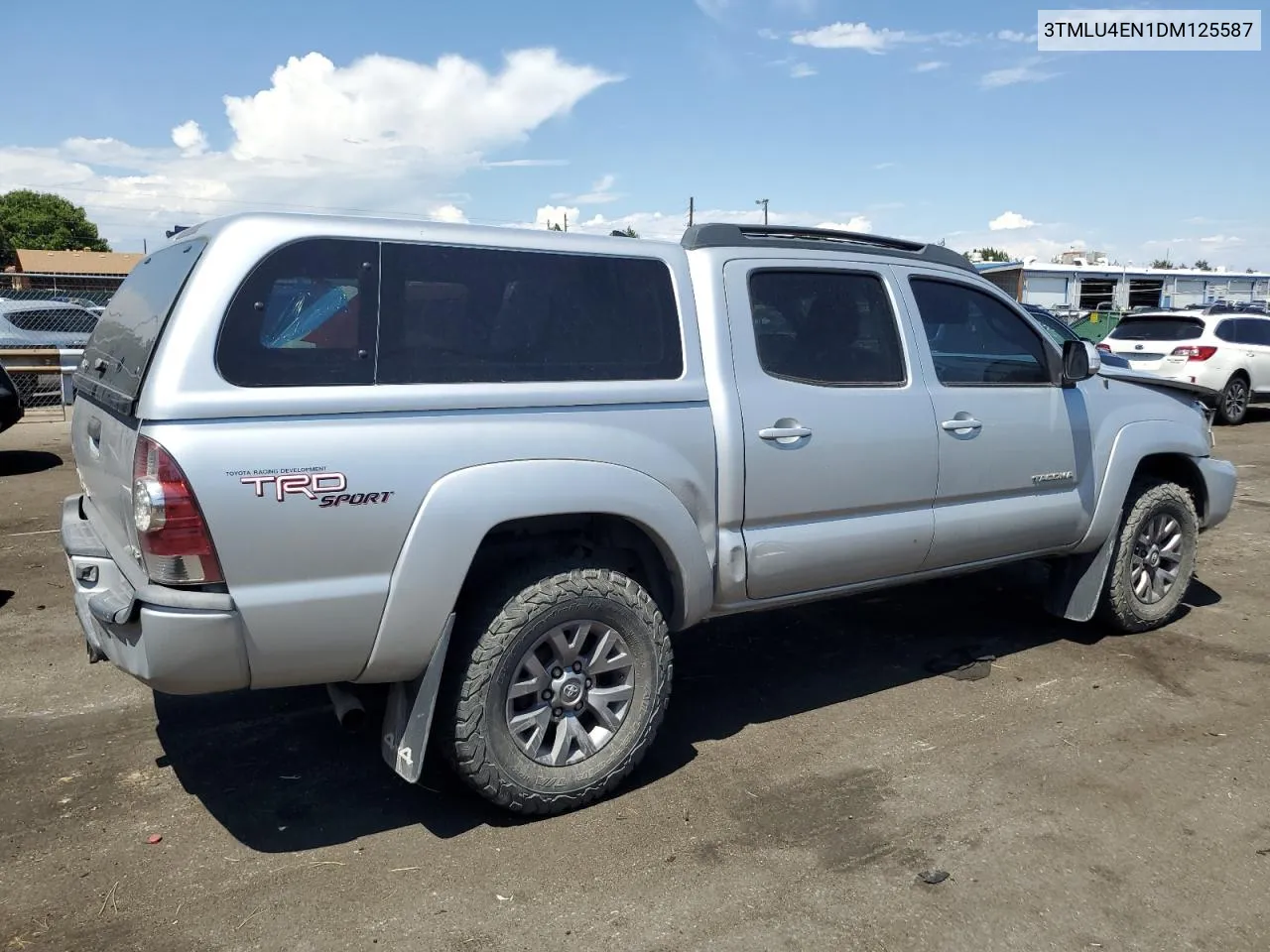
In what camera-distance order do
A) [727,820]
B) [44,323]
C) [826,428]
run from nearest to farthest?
[727,820]
[826,428]
[44,323]

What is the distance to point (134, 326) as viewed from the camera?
337cm

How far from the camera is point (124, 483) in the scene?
3031 mm

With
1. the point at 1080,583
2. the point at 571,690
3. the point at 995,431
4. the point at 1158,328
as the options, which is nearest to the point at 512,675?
the point at 571,690

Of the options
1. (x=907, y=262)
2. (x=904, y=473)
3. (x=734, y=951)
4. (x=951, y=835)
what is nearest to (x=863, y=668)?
(x=904, y=473)

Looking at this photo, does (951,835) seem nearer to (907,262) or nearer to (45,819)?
(907,262)

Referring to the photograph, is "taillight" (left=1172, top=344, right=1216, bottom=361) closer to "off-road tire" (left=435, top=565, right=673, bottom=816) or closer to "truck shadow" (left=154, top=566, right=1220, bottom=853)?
"truck shadow" (left=154, top=566, right=1220, bottom=853)

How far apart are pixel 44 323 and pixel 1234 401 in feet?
57.5

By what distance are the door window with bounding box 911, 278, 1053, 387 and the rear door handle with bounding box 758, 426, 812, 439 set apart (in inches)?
35.3

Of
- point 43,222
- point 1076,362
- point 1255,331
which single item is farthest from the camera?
point 43,222

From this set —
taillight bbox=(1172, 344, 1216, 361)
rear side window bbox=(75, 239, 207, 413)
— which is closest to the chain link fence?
rear side window bbox=(75, 239, 207, 413)

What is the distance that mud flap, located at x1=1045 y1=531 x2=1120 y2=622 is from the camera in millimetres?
5197

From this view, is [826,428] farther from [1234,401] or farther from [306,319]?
[1234,401]

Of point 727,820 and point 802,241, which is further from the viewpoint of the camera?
point 802,241

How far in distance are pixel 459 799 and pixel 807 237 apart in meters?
2.67
